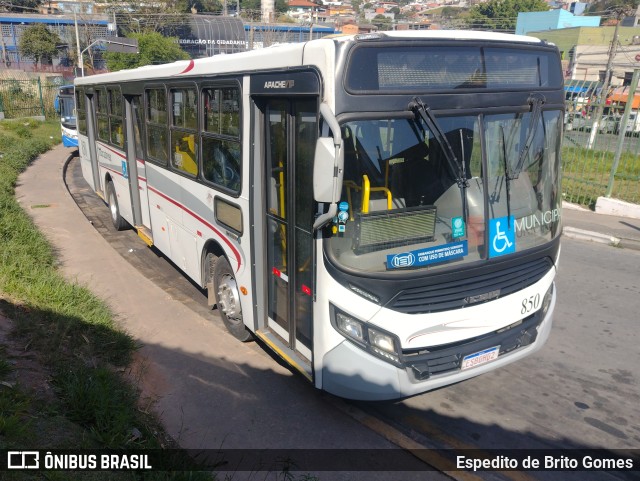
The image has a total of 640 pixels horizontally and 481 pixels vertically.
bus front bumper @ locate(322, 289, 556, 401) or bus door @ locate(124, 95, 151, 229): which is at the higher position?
bus door @ locate(124, 95, 151, 229)

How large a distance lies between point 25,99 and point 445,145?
33.1m

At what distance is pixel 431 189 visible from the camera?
391 cm

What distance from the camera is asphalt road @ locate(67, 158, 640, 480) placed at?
4.21 metres

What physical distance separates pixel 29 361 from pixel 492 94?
464 cm

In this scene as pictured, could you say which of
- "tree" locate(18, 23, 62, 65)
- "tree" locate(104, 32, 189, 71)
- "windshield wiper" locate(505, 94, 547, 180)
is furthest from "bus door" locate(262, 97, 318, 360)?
"tree" locate(18, 23, 62, 65)

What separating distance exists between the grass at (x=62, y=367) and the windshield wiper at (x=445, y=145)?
2.74 meters

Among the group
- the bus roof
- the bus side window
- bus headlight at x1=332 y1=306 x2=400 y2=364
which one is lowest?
bus headlight at x1=332 y1=306 x2=400 y2=364

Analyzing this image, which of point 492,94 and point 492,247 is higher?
point 492,94

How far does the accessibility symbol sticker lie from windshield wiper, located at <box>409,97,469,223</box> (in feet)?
1.00

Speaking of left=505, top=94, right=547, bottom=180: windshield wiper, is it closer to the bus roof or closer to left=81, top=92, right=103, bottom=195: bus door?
the bus roof

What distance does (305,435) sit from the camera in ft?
13.9

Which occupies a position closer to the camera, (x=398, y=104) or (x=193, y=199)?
(x=398, y=104)

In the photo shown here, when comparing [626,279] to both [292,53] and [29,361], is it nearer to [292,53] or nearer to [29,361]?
[292,53]

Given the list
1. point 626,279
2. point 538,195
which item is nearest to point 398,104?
point 538,195
